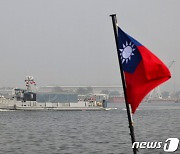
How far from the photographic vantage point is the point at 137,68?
16469 mm

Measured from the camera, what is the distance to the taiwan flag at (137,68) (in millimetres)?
16344

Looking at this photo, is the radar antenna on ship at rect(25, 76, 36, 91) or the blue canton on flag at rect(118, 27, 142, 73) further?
the radar antenna on ship at rect(25, 76, 36, 91)

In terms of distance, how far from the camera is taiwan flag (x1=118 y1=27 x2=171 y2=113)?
16.3m

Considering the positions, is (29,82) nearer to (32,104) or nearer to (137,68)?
(32,104)

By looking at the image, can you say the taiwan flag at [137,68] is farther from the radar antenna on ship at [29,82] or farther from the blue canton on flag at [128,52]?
the radar antenna on ship at [29,82]

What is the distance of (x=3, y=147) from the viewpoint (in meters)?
42.4

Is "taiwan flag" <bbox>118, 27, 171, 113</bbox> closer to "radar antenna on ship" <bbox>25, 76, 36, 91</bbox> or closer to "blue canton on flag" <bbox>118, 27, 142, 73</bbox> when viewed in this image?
"blue canton on flag" <bbox>118, 27, 142, 73</bbox>

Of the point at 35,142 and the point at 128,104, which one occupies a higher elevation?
the point at 128,104

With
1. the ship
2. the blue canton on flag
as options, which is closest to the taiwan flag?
the blue canton on flag

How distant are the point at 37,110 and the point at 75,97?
485 inches

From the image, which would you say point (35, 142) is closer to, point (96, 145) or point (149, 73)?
point (96, 145)

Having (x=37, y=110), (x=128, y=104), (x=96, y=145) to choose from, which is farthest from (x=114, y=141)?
(x=37, y=110)

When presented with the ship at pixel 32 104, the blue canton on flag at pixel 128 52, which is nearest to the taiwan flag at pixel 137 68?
the blue canton on flag at pixel 128 52

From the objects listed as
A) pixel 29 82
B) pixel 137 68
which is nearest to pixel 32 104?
pixel 29 82
